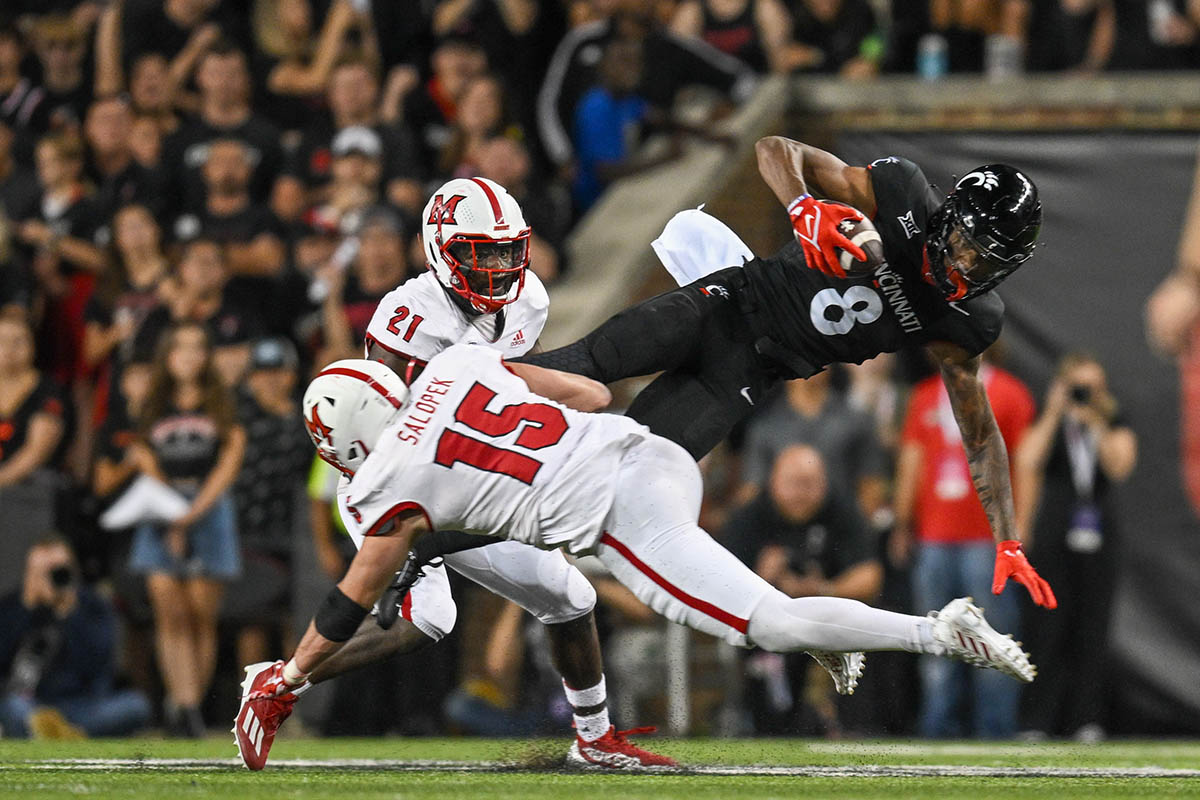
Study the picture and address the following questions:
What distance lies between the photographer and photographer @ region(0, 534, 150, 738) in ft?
29.7

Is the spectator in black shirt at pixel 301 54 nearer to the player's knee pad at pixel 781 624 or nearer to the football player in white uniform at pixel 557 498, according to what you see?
the football player in white uniform at pixel 557 498

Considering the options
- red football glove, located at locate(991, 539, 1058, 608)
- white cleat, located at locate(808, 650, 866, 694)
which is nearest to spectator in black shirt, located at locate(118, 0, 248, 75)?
red football glove, located at locate(991, 539, 1058, 608)

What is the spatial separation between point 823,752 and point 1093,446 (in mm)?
2928

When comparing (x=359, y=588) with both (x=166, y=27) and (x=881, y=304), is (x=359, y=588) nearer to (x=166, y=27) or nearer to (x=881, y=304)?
(x=881, y=304)

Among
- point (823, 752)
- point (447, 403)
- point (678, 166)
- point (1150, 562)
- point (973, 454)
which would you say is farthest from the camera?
point (678, 166)

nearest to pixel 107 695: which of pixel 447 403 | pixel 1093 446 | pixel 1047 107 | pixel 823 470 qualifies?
pixel 823 470

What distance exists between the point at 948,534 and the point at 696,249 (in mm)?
3291

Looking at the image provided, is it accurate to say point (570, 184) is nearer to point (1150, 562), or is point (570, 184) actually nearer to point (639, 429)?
point (1150, 562)

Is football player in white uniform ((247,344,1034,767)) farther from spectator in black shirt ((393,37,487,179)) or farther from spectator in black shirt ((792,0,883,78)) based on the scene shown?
spectator in black shirt ((792,0,883,78))

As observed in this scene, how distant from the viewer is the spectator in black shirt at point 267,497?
32.0 feet

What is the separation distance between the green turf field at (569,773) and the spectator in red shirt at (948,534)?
0.85 m

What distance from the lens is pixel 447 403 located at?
18.0ft

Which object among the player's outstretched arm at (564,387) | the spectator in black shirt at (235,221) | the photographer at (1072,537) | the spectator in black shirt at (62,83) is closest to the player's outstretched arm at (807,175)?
the player's outstretched arm at (564,387)

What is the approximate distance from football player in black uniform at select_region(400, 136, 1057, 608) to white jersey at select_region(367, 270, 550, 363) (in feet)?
1.35
